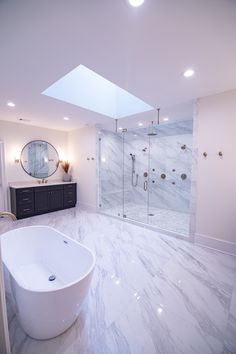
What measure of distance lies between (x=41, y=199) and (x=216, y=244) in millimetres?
4354

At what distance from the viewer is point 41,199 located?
4.63m

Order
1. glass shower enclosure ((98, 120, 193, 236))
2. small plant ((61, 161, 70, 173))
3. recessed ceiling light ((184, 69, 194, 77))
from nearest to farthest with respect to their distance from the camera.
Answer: recessed ceiling light ((184, 69, 194, 77)), glass shower enclosure ((98, 120, 193, 236)), small plant ((61, 161, 70, 173))

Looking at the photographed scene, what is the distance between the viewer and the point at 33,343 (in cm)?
134

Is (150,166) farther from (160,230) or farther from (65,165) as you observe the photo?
(65,165)

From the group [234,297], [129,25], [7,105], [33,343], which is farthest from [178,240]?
[7,105]

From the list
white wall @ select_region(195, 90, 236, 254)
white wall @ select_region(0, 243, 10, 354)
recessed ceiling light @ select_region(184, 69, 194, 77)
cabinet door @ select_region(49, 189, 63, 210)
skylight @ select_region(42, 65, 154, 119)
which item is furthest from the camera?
cabinet door @ select_region(49, 189, 63, 210)

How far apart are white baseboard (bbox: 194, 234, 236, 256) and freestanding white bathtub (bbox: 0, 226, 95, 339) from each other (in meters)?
2.18

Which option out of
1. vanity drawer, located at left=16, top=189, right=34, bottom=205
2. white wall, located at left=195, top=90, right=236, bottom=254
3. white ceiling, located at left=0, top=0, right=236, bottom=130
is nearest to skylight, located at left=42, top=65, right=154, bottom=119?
white ceiling, located at left=0, top=0, right=236, bottom=130

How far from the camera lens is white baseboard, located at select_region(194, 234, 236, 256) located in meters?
2.67

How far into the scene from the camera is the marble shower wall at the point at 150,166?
16.8ft

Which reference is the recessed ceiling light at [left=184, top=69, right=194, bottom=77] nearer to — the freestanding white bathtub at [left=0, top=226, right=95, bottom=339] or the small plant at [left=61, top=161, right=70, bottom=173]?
the freestanding white bathtub at [left=0, top=226, right=95, bottom=339]

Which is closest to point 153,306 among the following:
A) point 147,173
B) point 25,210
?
point 25,210

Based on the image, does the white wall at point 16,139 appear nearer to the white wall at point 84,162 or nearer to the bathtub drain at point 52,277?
the white wall at point 84,162

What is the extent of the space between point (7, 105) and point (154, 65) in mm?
3060
